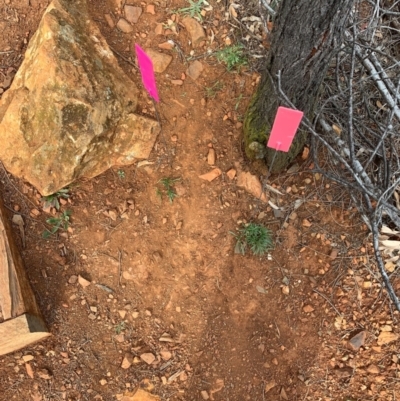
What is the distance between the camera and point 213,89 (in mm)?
2418

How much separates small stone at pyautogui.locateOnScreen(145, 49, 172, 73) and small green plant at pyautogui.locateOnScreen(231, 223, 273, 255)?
99cm

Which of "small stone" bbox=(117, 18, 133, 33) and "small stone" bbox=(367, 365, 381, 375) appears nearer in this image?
"small stone" bbox=(367, 365, 381, 375)

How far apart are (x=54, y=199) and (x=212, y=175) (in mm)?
849

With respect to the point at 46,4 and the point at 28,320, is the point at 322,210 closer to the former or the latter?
the point at 28,320

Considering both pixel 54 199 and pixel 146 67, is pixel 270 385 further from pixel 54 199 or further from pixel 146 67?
pixel 146 67

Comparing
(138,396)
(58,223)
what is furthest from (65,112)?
(138,396)

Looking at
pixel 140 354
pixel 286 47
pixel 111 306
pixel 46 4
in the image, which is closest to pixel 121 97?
pixel 46 4

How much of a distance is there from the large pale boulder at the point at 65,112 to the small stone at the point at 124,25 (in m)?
0.19

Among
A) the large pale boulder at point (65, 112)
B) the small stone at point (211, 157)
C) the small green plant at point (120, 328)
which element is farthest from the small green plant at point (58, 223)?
the small stone at point (211, 157)

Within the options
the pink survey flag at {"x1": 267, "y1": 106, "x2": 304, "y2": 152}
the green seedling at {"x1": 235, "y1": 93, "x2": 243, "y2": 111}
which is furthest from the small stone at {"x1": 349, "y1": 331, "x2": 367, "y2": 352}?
the green seedling at {"x1": 235, "y1": 93, "x2": 243, "y2": 111}

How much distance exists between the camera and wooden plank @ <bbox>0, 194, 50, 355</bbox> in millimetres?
2061

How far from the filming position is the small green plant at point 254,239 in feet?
7.57

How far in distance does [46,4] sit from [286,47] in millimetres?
1470

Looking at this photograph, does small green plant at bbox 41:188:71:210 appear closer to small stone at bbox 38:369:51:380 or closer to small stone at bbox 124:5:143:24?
small stone at bbox 38:369:51:380
